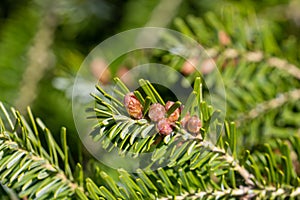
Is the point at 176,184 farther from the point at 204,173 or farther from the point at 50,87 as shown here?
the point at 50,87

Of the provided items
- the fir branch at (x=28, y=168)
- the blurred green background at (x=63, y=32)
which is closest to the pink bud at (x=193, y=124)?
the fir branch at (x=28, y=168)

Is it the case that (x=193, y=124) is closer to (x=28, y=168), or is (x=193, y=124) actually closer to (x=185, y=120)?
(x=185, y=120)

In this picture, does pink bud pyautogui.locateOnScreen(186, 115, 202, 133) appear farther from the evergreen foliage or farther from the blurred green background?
the blurred green background

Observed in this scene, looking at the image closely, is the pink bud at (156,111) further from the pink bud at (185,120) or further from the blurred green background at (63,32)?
the blurred green background at (63,32)

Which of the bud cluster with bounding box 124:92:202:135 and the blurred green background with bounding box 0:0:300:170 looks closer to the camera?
the bud cluster with bounding box 124:92:202:135

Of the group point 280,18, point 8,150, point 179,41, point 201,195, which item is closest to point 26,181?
point 8,150

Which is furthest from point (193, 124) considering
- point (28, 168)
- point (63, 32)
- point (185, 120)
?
point (63, 32)

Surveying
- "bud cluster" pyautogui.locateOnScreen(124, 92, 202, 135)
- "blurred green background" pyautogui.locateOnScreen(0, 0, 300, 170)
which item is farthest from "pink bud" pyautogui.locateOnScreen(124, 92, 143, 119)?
"blurred green background" pyautogui.locateOnScreen(0, 0, 300, 170)
